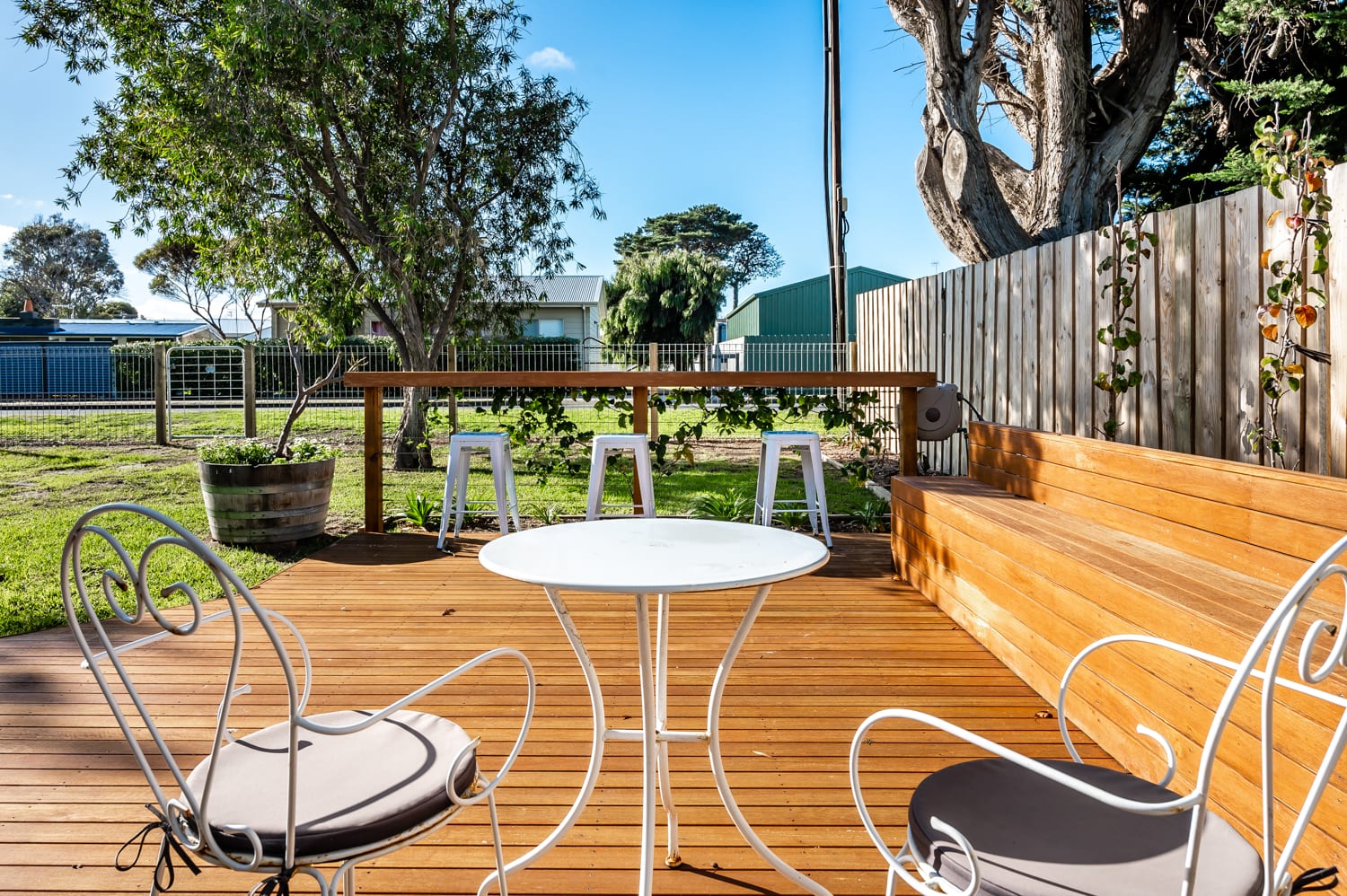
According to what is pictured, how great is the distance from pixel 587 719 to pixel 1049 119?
20.9ft

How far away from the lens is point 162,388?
10.4 meters

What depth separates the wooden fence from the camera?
2.98 m

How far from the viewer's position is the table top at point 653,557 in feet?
4.84

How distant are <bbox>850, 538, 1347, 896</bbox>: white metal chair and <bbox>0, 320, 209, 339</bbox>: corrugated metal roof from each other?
26.7m

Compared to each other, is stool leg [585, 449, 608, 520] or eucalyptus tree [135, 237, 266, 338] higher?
eucalyptus tree [135, 237, 266, 338]

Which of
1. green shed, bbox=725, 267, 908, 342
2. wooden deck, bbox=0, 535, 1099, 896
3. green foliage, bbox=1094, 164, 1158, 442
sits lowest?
wooden deck, bbox=0, 535, 1099, 896

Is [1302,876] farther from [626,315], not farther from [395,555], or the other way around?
[626,315]

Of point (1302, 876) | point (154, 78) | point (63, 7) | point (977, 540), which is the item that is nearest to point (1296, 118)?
point (977, 540)

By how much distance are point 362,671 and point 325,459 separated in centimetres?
258

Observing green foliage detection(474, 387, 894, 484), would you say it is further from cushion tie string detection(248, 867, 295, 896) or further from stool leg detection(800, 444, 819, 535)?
cushion tie string detection(248, 867, 295, 896)

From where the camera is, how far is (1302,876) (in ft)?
3.31

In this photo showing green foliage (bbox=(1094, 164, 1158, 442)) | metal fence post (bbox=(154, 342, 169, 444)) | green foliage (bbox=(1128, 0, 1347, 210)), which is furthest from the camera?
metal fence post (bbox=(154, 342, 169, 444))

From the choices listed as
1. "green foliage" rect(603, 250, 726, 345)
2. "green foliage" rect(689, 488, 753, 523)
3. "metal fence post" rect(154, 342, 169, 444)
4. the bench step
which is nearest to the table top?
the bench step

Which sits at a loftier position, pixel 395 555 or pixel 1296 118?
pixel 1296 118
